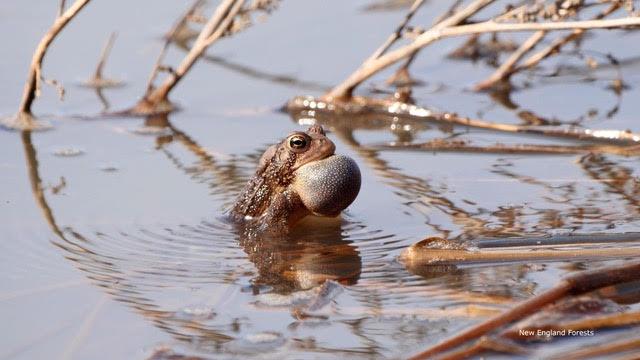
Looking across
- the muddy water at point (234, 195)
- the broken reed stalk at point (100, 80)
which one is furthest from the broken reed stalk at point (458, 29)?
the broken reed stalk at point (100, 80)

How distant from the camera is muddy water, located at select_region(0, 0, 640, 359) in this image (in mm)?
3590

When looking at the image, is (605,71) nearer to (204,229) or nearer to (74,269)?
(204,229)

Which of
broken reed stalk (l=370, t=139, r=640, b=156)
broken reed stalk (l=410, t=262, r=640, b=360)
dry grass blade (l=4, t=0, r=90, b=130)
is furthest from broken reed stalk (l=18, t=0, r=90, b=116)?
broken reed stalk (l=410, t=262, r=640, b=360)

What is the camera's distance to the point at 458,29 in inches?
235

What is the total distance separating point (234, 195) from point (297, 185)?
0.58 m

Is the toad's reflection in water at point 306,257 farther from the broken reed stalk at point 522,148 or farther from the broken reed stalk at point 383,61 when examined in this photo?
the broken reed stalk at point 383,61

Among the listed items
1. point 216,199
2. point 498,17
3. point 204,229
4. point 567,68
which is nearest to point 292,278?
point 204,229

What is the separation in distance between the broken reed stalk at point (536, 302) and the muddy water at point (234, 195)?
21 cm

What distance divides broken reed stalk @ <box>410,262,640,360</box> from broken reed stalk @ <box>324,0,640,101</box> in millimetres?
2431

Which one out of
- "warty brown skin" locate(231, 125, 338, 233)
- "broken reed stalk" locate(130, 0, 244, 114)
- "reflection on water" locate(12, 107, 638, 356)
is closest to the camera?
"reflection on water" locate(12, 107, 638, 356)

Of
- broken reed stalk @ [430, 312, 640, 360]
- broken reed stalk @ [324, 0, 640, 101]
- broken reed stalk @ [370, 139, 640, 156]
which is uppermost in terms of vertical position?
broken reed stalk @ [324, 0, 640, 101]

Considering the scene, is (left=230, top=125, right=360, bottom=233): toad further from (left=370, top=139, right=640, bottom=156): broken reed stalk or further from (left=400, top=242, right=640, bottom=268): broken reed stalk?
(left=370, top=139, right=640, bottom=156): broken reed stalk

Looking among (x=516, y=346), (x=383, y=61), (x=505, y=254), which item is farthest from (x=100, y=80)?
(x=516, y=346)

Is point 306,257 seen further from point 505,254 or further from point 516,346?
point 516,346
